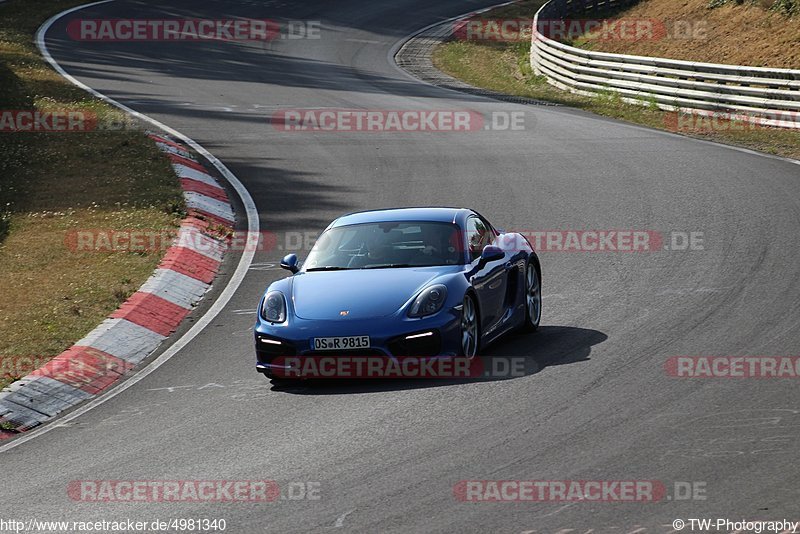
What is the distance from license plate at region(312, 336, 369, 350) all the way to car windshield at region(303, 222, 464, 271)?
1.20 meters

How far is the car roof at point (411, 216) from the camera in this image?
11656 mm

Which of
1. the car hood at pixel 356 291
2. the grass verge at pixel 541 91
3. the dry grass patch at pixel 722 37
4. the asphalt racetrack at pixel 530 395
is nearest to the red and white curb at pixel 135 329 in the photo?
the asphalt racetrack at pixel 530 395

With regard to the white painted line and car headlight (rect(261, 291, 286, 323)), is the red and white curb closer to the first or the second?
the white painted line

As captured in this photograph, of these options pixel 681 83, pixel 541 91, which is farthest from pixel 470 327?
pixel 541 91

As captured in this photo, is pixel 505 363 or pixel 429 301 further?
pixel 505 363

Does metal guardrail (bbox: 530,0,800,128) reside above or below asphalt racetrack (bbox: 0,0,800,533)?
above

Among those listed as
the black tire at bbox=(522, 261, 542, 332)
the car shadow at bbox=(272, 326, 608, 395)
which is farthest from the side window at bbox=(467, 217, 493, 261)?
the car shadow at bbox=(272, 326, 608, 395)

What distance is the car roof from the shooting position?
38.2 feet

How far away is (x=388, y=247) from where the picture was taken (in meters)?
11.3

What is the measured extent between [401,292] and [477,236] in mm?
1638

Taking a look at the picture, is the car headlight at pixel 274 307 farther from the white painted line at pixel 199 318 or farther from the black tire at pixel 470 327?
the black tire at pixel 470 327

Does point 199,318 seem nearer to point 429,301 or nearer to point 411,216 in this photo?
point 411,216

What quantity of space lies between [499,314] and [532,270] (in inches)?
43.4

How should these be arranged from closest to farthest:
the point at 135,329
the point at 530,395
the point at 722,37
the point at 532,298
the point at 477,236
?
1. the point at 530,395
2. the point at 477,236
3. the point at 532,298
4. the point at 135,329
5. the point at 722,37
